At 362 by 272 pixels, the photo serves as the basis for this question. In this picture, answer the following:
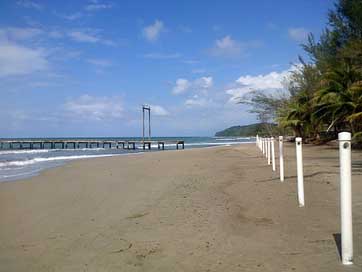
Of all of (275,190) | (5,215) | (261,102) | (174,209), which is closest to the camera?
(174,209)

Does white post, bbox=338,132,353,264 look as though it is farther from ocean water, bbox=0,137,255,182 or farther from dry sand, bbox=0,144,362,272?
ocean water, bbox=0,137,255,182

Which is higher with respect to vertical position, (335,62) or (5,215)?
(335,62)

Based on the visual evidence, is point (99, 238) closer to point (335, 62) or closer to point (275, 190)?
point (275, 190)

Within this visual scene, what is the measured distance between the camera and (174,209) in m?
6.97

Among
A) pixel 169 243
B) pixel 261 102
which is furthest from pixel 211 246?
pixel 261 102

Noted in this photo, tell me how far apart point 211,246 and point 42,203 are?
17.6 ft

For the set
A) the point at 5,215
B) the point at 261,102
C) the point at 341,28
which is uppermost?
the point at 341,28

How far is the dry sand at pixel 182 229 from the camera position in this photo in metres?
4.14

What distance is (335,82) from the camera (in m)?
24.7

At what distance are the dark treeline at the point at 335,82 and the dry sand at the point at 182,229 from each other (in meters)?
13.1

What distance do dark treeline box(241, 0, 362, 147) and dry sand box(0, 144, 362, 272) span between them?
43.0 ft

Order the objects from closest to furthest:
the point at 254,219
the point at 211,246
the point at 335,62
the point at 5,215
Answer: the point at 211,246 < the point at 254,219 < the point at 5,215 < the point at 335,62

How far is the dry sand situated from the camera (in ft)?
13.6

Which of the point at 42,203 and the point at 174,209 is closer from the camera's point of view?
the point at 174,209
